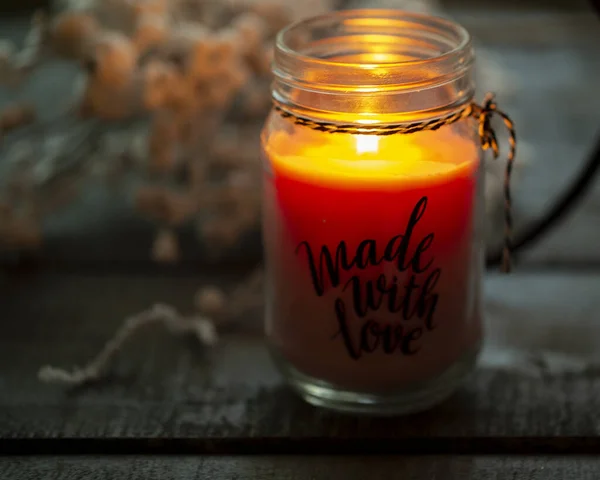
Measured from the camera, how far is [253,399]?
0.72m

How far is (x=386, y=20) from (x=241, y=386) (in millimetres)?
321

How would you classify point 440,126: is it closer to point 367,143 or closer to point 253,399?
point 367,143

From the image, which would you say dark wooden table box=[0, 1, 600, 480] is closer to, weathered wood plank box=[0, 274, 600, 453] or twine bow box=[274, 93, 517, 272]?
weathered wood plank box=[0, 274, 600, 453]

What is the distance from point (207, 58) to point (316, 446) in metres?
0.40

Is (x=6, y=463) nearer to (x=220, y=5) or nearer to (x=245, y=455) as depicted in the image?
(x=245, y=455)

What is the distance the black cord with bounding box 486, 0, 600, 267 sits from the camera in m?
0.80

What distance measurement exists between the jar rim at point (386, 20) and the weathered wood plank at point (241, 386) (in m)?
0.27

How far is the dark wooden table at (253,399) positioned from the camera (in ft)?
2.12

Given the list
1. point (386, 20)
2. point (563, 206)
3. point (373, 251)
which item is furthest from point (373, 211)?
point (563, 206)

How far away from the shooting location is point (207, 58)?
2.83 ft

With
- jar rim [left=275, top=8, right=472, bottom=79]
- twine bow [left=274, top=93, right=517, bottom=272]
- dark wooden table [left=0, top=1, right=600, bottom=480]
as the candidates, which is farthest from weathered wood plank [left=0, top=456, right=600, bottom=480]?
jar rim [left=275, top=8, right=472, bottom=79]

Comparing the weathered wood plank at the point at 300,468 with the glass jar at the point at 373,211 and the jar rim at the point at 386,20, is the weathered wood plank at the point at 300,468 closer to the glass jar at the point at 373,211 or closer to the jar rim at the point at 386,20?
the glass jar at the point at 373,211

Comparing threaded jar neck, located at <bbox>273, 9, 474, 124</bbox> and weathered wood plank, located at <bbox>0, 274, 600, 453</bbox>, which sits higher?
threaded jar neck, located at <bbox>273, 9, 474, 124</bbox>

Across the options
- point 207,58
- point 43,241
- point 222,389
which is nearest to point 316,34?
point 207,58
